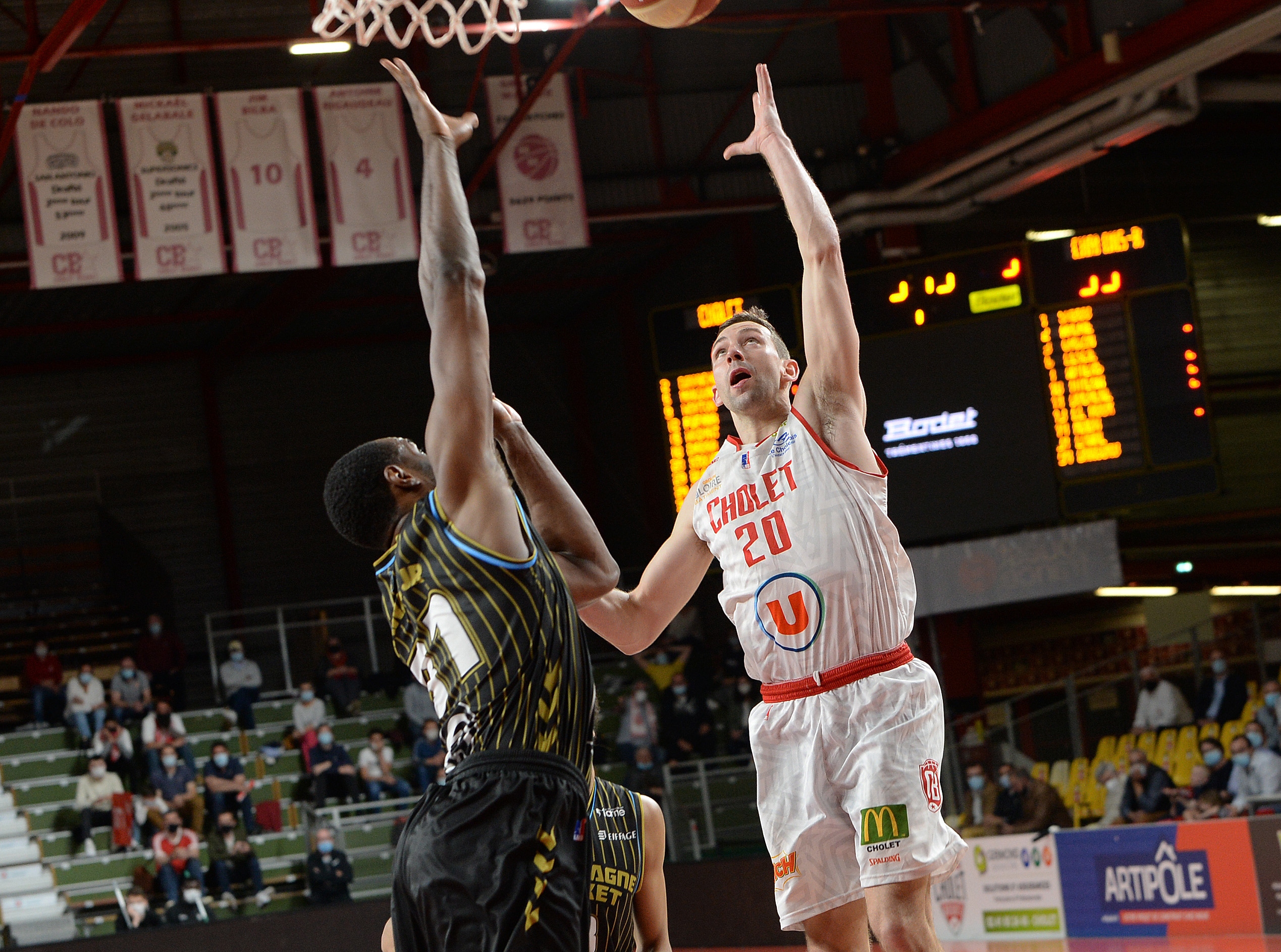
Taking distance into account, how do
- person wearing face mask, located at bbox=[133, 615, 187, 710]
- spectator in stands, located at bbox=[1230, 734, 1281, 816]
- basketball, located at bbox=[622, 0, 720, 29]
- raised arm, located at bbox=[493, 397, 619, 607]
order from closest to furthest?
raised arm, located at bbox=[493, 397, 619, 607], basketball, located at bbox=[622, 0, 720, 29], spectator in stands, located at bbox=[1230, 734, 1281, 816], person wearing face mask, located at bbox=[133, 615, 187, 710]

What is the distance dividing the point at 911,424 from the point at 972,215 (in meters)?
6.74

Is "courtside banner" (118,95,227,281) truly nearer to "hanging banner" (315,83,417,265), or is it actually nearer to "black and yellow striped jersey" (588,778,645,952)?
"hanging banner" (315,83,417,265)

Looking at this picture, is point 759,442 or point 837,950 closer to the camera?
point 837,950

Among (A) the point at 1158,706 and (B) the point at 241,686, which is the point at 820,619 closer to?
(A) the point at 1158,706

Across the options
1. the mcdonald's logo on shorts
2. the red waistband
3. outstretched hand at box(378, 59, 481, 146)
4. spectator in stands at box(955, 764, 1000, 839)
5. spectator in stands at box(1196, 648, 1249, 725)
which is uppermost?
outstretched hand at box(378, 59, 481, 146)

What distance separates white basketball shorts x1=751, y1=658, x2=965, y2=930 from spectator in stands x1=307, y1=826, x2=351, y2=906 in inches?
387

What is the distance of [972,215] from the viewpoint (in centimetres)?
1878

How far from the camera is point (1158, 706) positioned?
14.5 meters

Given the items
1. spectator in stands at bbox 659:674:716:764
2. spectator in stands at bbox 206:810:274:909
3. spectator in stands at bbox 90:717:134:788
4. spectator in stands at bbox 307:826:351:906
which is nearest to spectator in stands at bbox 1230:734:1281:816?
spectator in stands at bbox 659:674:716:764

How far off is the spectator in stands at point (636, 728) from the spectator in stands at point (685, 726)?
13 cm

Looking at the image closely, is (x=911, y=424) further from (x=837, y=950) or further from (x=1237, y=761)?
(x=837, y=950)

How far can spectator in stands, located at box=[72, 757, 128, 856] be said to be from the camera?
1553 centimetres

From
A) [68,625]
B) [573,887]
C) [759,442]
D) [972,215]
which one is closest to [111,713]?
[68,625]

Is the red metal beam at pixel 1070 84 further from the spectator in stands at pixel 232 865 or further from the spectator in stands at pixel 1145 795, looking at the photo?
the spectator in stands at pixel 232 865
